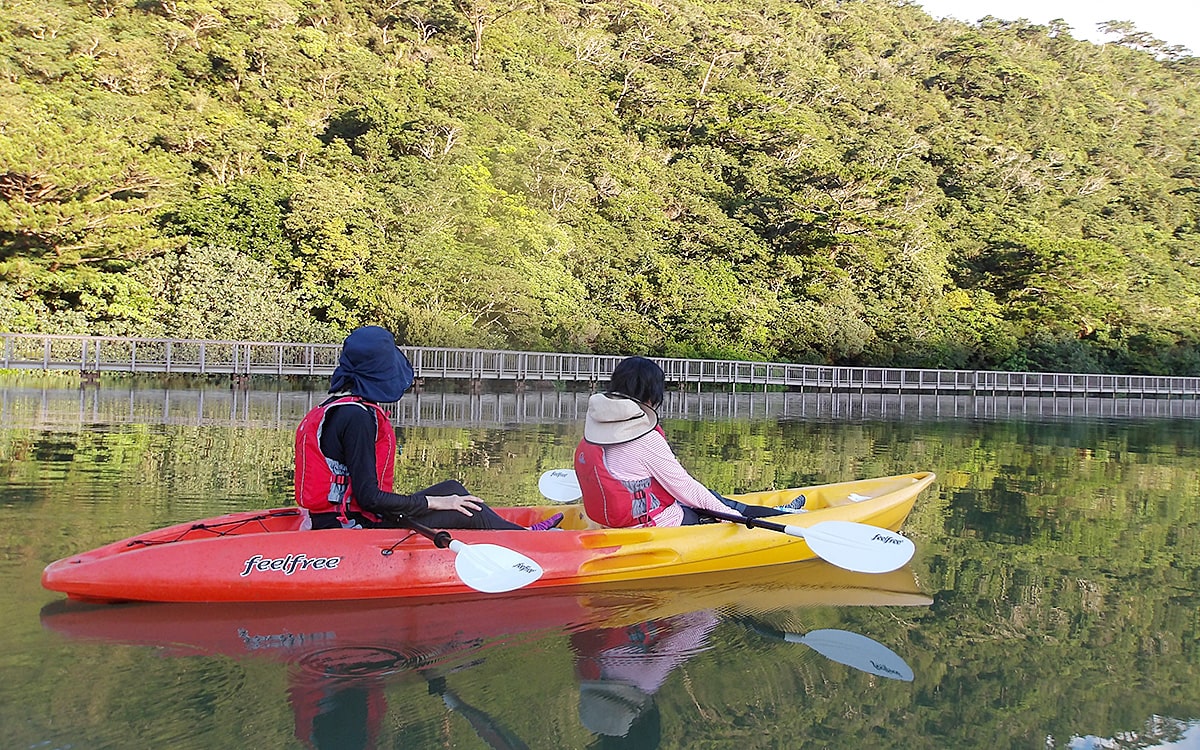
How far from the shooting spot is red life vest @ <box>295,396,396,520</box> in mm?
4453

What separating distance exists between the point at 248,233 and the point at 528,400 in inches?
502

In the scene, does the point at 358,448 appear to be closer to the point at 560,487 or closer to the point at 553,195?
the point at 560,487

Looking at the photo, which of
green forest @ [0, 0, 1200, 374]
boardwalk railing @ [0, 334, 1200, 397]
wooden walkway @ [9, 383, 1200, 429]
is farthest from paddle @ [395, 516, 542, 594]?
green forest @ [0, 0, 1200, 374]

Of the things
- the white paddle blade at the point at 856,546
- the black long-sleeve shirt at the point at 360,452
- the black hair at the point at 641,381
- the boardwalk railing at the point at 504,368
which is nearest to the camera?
the black long-sleeve shirt at the point at 360,452

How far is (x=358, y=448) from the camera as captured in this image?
14.4 ft

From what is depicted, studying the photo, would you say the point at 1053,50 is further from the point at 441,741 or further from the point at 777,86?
the point at 441,741

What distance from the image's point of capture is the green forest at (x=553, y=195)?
94.5 feet

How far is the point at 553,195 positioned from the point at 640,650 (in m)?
36.5

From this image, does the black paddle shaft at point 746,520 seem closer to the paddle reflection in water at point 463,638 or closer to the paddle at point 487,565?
the paddle reflection in water at point 463,638

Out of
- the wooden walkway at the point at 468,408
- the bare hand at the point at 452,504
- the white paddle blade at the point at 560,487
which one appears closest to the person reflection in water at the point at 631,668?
the bare hand at the point at 452,504

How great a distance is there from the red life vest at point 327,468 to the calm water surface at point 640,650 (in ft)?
1.60

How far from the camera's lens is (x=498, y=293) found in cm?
3350

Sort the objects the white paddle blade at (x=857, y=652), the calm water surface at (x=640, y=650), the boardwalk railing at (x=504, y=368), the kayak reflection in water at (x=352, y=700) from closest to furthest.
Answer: the kayak reflection in water at (x=352, y=700) < the calm water surface at (x=640, y=650) < the white paddle blade at (x=857, y=652) < the boardwalk railing at (x=504, y=368)

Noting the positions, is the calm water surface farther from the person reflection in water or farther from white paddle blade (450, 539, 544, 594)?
white paddle blade (450, 539, 544, 594)
